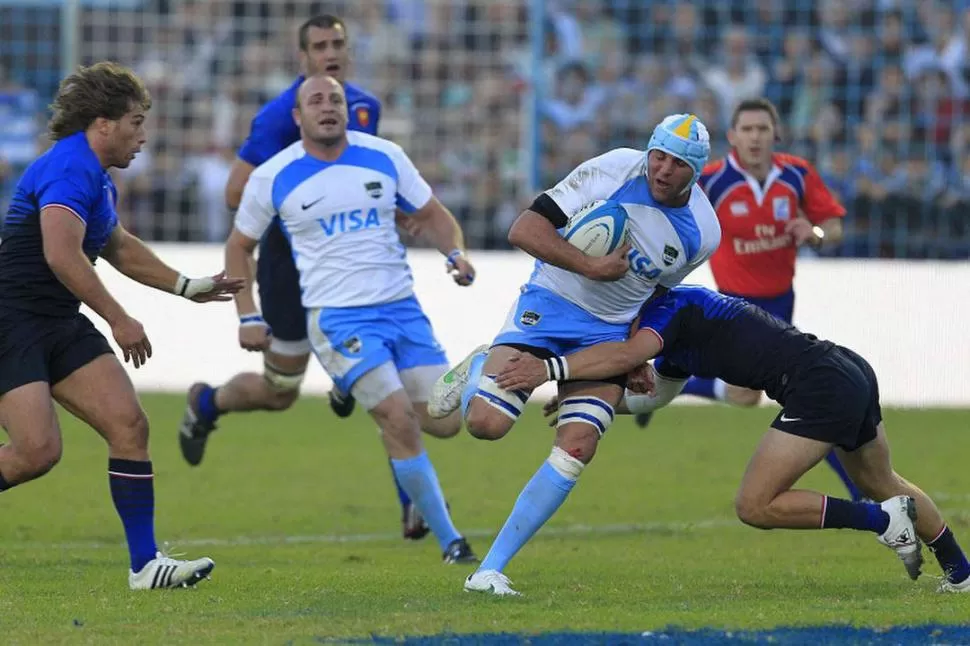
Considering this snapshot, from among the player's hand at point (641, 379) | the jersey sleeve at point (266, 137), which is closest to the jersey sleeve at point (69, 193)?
the player's hand at point (641, 379)

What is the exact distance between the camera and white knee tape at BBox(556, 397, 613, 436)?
8156mm

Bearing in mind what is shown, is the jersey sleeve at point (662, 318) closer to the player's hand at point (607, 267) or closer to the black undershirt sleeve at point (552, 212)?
the player's hand at point (607, 267)

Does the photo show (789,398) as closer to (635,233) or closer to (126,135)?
(635,233)

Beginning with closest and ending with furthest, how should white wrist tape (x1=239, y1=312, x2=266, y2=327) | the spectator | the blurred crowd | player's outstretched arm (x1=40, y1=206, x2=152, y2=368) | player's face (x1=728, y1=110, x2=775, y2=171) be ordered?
player's outstretched arm (x1=40, y1=206, x2=152, y2=368) < white wrist tape (x1=239, y1=312, x2=266, y2=327) < player's face (x1=728, y1=110, x2=775, y2=171) < the blurred crowd < the spectator

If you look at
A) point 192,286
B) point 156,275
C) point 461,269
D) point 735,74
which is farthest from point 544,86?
point 192,286

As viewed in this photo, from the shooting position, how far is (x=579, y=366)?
8.12 meters

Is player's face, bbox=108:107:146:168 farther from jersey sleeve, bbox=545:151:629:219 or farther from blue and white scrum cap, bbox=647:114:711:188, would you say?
blue and white scrum cap, bbox=647:114:711:188

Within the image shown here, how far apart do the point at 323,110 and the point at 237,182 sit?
5.02ft

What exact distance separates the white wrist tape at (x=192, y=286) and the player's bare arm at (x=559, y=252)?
5.05ft

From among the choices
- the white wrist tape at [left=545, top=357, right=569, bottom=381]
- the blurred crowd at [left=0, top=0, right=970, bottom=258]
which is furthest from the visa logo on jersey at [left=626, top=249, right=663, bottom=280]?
the blurred crowd at [left=0, top=0, right=970, bottom=258]

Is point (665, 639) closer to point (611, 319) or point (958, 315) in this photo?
point (611, 319)

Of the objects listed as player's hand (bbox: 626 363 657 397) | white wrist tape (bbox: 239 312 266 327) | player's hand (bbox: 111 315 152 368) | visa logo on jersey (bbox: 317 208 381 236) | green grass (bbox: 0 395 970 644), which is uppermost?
visa logo on jersey (bbox: 317 208 381 236)

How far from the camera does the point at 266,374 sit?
1219cm

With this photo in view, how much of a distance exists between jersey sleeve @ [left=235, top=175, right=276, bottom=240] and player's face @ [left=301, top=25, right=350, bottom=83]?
1.69 m
